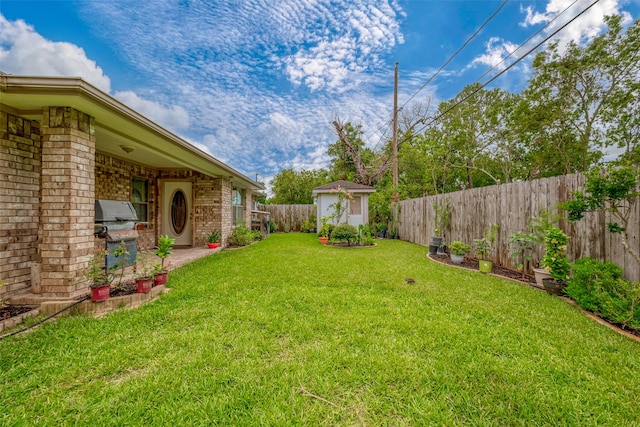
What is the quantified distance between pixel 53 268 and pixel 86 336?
127cm

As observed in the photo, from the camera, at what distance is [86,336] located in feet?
8.20

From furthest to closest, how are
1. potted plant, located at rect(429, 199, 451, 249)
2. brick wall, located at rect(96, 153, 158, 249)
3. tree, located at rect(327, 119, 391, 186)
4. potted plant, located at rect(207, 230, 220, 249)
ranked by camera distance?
tree, located at rect(327, 119, 391, 186) < potted plant, located at rect(207, 230, 220, 249) < potted plant, located at rect(429, 199, 451, 249) < brick wall, located at rect(96, 153, 158, 249)

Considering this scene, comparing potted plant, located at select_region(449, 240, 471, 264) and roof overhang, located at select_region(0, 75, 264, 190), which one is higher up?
roof overhang, located at select_region(0, 75, 264, 190)

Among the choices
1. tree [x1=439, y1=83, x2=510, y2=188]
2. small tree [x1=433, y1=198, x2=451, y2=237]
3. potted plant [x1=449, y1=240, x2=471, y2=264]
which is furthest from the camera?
tree [x1=439, y1=83, x2=510, y2=188]

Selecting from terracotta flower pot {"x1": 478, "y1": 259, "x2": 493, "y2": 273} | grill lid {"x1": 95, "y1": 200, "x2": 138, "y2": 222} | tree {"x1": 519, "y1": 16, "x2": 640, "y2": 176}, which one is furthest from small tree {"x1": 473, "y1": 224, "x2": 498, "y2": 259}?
tree {"x1": 519, "y1": 16, "x2": 640, "y2": 176}

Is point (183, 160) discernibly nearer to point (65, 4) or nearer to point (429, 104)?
point (65, 4)

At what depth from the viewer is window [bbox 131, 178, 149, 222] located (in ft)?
23.2

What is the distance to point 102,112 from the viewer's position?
3.32 metres

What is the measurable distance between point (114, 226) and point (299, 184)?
18245 mm

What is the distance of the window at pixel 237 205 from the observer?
10113 mm

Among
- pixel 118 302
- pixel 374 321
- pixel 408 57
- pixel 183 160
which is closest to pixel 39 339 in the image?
pixel 118 302

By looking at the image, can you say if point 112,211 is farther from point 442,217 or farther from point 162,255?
point 442,217

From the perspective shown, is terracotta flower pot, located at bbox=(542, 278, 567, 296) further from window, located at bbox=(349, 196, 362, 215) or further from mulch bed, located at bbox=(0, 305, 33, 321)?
window, located at bbox=(349, 196, 362, 215)

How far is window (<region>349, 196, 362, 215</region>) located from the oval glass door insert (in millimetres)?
7554
